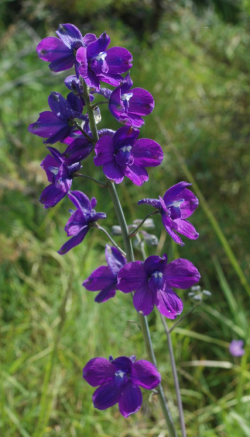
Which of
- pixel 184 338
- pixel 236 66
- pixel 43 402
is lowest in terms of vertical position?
pixel 184 338

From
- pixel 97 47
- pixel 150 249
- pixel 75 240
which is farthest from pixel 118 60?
pixel 150 249

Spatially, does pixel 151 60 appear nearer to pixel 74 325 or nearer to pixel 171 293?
pixel 74 325

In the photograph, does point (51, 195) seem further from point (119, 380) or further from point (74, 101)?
point (119, 380)

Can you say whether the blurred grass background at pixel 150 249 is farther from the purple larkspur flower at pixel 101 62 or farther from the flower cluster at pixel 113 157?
the purple larkspur flower at pixel 101 62

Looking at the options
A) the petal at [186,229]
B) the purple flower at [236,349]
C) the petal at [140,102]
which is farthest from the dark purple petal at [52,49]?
the purple flower at [236,349]

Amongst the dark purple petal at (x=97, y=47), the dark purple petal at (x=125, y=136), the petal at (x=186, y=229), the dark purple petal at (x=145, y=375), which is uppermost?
the dark purple petal at (x=97, y=47)

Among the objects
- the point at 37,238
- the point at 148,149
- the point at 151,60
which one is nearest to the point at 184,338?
the point at 37,238

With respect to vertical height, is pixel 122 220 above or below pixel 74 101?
below
